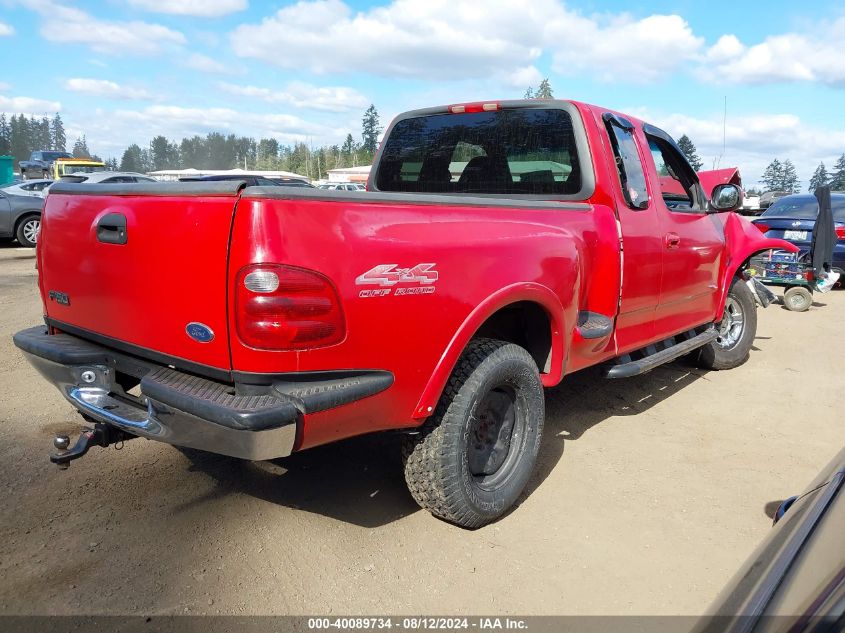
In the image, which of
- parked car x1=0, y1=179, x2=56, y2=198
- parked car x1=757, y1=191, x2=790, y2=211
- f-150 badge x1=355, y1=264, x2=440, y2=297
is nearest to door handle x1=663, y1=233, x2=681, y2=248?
f-150 badge x1=355, y1=264, x2=440, y2=297

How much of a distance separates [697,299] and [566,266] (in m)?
2.15

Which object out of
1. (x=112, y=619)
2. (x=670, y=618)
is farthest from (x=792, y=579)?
(x=112, y=619)

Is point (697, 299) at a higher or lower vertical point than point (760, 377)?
higher

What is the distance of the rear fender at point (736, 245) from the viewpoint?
5344 millimetres

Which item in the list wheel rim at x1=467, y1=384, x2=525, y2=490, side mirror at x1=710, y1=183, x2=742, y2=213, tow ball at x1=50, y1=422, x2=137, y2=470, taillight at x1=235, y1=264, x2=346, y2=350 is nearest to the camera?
taillight at x1=235, y1=264, x2=346, y2=350

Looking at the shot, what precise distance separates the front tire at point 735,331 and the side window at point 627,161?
2265 mm

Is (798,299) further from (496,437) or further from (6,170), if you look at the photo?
(6,170)

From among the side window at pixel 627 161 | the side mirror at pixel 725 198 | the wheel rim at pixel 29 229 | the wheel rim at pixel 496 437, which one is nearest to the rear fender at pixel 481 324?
the wheel rim at pixel 496 437

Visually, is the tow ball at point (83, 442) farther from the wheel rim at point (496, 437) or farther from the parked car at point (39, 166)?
the parked car at point (39, 166)

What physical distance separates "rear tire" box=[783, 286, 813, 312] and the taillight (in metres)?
8.98

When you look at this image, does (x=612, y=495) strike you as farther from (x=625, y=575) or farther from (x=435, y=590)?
(x=435, y=590)

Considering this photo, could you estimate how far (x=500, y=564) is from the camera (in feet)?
8.78

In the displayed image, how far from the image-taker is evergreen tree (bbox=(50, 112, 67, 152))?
136250mm

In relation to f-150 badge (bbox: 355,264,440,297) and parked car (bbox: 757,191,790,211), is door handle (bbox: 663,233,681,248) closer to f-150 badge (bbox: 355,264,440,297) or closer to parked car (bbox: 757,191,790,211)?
f-150 badge (bbox: 355,264,440,297)
